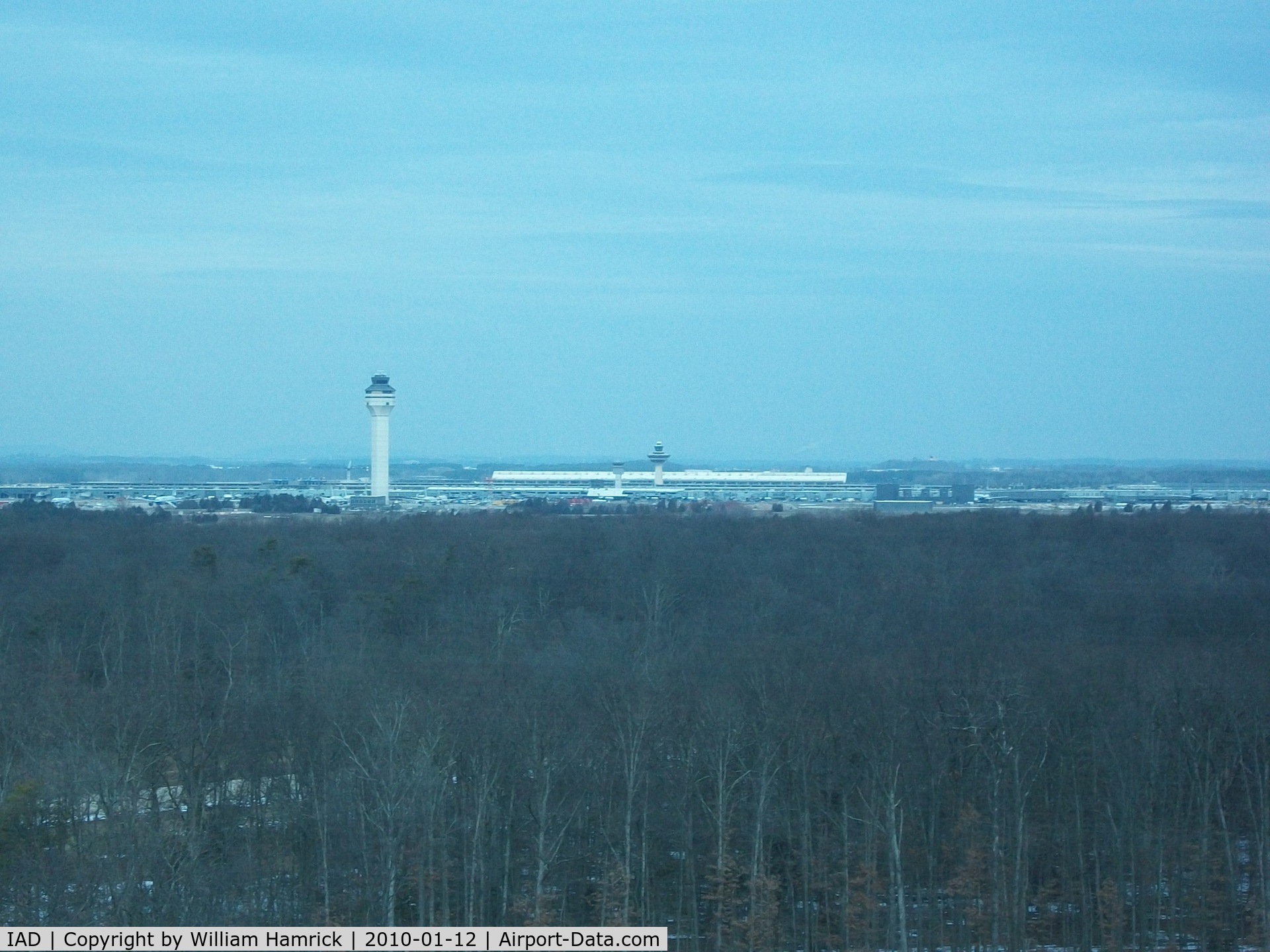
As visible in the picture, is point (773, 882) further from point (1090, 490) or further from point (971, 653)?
point (1090, 490)

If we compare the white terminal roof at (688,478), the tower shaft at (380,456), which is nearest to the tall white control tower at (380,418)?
the tower shaft at (380,456)

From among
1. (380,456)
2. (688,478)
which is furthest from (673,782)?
(688,478)

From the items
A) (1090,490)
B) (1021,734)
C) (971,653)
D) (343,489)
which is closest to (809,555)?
(971,653)

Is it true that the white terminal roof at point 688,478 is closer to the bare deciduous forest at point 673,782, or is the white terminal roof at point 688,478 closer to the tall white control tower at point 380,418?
the tall white control tower at point 380,418

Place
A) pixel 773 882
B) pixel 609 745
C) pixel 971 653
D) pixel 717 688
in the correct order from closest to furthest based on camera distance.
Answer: pixel 773 882, pixel 609 745, pixel 717 688, pixel 971 653

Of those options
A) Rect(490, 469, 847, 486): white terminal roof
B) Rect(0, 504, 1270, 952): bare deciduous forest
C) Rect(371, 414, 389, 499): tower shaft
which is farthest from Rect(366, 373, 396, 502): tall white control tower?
Rect(0, 504, 1270, 952): bare deciduous forest

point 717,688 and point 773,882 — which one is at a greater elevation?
point 717,688
